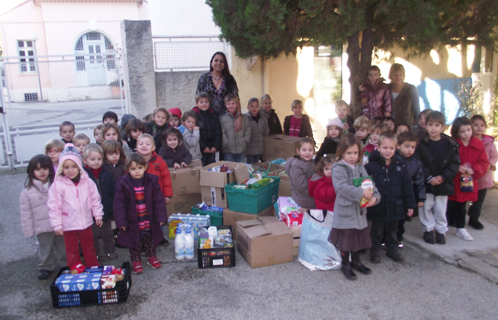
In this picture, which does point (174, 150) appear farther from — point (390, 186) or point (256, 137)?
point (390, 186)

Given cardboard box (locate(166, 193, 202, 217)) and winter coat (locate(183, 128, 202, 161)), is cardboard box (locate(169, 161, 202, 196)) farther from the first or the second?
winter coat (locate(183, 128, 202, 161))

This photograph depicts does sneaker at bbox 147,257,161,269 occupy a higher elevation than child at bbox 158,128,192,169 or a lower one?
lower

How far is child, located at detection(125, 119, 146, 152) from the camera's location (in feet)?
18.3

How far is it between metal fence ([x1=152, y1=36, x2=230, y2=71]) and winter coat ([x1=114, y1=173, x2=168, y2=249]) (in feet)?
18.3

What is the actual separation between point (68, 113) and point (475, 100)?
453 inches

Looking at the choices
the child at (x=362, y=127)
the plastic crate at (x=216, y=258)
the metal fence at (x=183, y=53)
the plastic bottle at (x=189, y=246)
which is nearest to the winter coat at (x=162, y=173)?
the plastic bottle at (x=189, y=246)

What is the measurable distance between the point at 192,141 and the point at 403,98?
344 centimetres

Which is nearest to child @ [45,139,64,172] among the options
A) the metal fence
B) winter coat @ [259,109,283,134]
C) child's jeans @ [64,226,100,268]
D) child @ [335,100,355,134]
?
child's jeans @ [64,226,100,268]

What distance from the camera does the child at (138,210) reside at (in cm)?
404

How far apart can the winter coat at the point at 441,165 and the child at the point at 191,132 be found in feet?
10.3

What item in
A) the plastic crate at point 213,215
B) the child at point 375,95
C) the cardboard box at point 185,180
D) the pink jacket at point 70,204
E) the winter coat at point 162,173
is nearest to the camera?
the pink jacket at point 70,204

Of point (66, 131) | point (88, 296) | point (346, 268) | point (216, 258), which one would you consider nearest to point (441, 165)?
point (346, 268)

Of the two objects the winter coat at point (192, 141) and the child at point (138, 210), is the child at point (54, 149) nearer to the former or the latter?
the child at point (138, 210)

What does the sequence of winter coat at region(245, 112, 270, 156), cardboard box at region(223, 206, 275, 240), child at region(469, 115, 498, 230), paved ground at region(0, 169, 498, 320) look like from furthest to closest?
winter coat at region(245, 112, 270, 156) < child at region(469, 115, 498, 230) < cardboard box at region(223, 206, 275, 240) < paved ground at region(0, 169, 498, 320)
